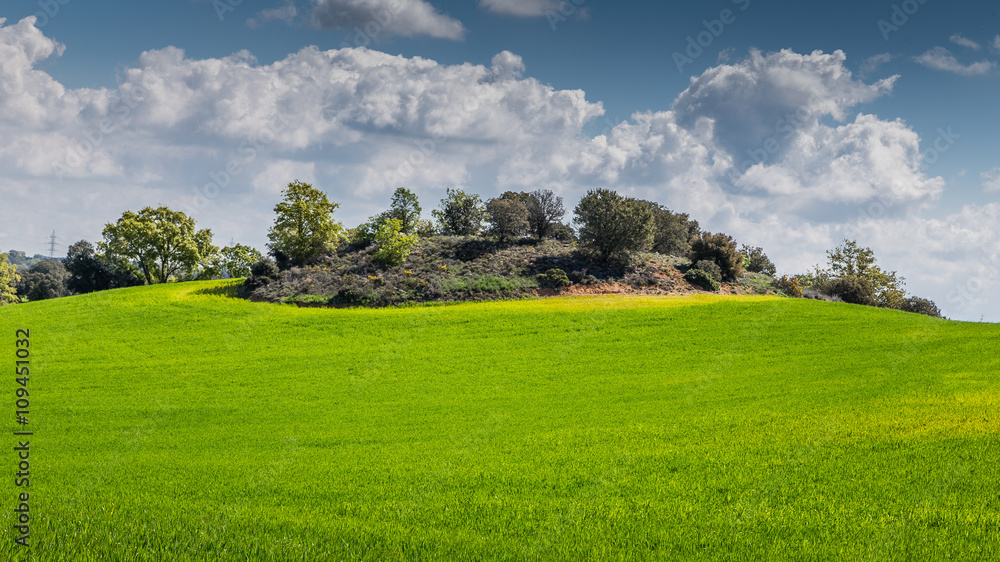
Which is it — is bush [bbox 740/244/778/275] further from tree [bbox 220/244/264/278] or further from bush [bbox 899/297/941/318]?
tree [bbox 220/244/264/278]

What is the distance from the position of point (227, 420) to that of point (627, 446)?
1406cm

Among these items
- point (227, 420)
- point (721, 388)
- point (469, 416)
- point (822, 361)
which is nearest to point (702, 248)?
point (822, 361)

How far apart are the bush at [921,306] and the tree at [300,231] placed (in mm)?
64286

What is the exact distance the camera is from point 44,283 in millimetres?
82188

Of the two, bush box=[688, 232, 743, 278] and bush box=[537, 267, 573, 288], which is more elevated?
bush box=[688, 232, 743, 278]

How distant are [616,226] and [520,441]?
3726 cm

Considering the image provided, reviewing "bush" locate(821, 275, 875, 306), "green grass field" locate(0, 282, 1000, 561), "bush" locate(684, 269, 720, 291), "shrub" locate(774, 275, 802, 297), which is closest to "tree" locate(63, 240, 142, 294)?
"green grass field" locate(0, 282, 1000, 561)

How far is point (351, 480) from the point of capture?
11.2 m

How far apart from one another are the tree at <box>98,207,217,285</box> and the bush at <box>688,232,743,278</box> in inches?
2461

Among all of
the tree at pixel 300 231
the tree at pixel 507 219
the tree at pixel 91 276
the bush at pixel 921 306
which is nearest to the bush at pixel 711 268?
the tree at pixel 507 219

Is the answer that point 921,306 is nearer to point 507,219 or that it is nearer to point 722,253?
point 722,253

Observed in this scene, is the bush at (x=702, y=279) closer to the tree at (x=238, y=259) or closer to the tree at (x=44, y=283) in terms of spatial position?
the tree at (x=238, y=259)

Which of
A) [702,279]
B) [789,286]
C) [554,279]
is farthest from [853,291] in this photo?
[554,279]

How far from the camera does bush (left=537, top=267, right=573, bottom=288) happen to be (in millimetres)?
44500
